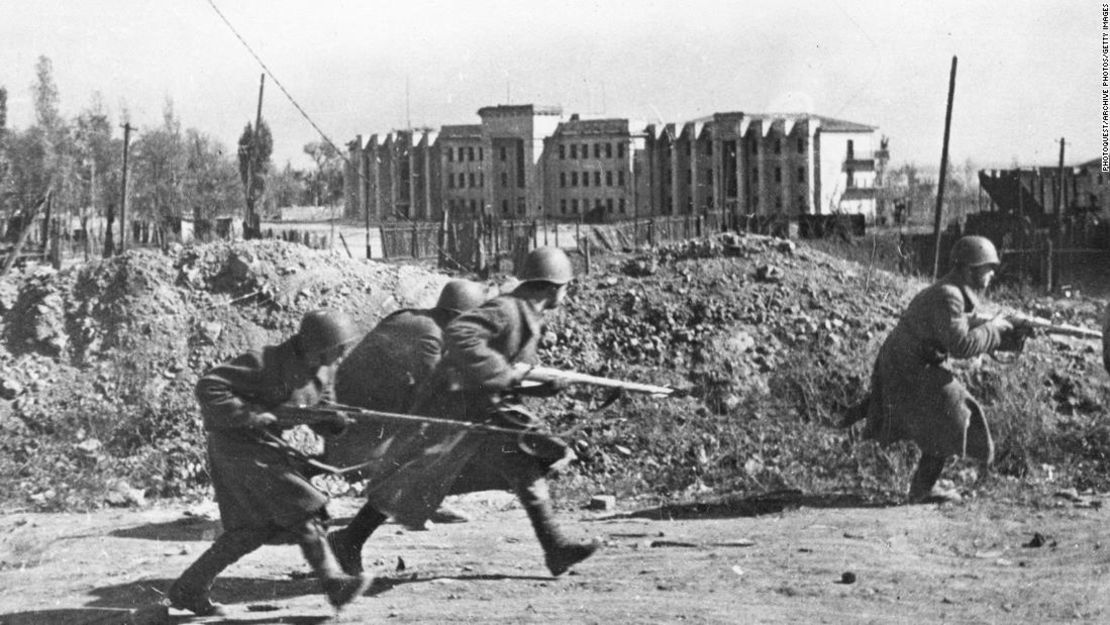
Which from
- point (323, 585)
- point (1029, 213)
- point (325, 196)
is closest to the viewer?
point (323, 585)

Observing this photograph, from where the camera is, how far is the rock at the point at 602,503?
943 cm

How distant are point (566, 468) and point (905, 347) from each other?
2965 millimetres

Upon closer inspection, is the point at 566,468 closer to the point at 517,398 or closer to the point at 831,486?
the point at 831,486

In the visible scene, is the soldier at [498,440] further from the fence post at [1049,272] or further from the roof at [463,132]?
the roof at [463,132]

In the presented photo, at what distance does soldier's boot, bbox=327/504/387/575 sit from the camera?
6.95 meters

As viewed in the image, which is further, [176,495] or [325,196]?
[325,196]

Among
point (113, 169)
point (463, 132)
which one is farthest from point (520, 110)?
point (113, 169)

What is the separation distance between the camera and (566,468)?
10523 millimetres

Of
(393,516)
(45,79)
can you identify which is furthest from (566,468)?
(45,79)

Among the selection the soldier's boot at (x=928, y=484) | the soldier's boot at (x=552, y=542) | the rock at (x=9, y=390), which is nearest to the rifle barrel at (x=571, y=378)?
the soldier's boot at (x=552, y=542)

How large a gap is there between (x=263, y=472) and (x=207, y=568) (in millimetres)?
521

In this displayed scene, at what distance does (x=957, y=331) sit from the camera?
8375mm

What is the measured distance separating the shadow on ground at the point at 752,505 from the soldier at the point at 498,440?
213 cm

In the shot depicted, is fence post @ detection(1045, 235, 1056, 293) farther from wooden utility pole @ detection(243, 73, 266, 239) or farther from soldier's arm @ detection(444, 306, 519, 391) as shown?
soldier's arm @ detection(444, 306, 519, 391)
